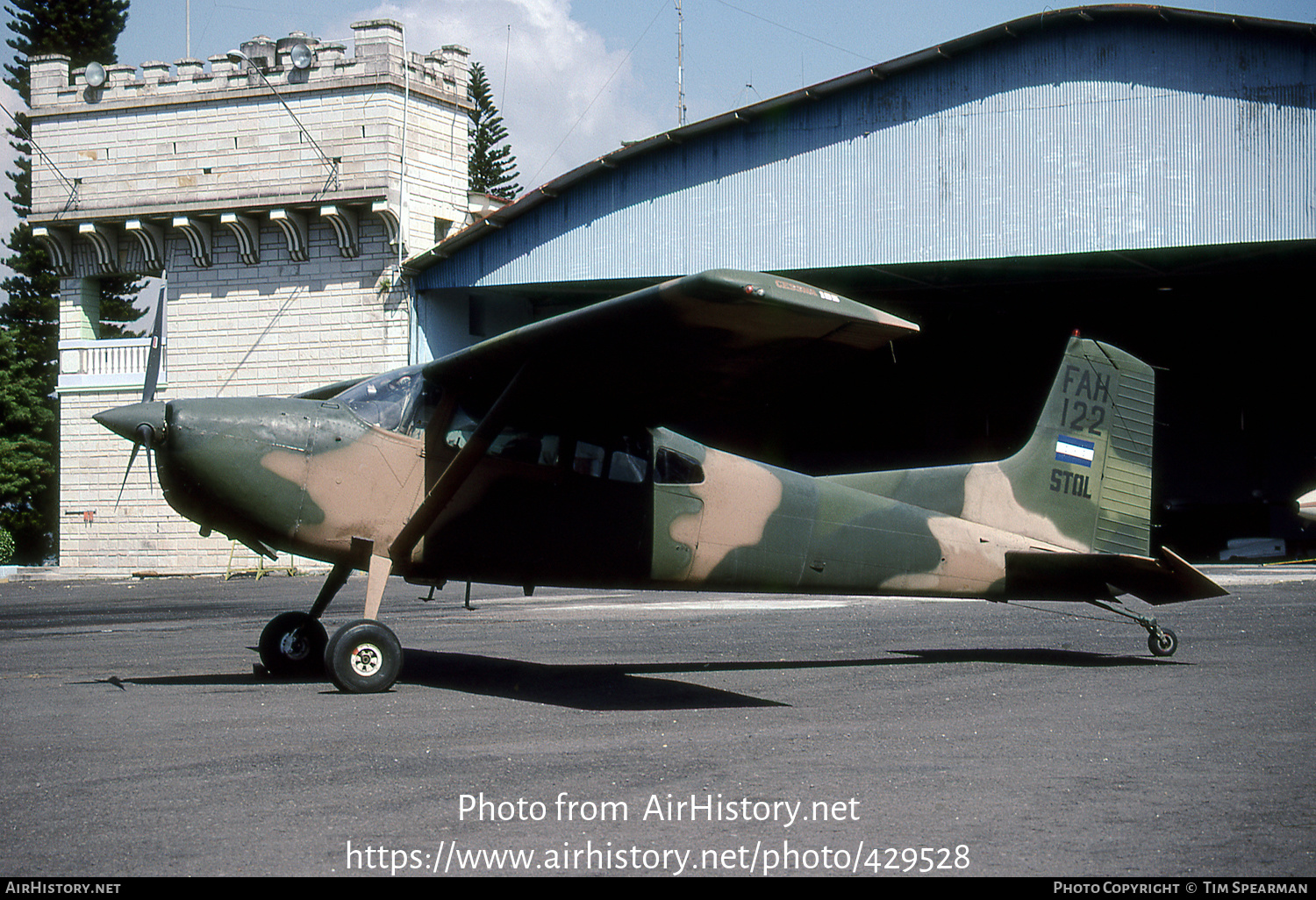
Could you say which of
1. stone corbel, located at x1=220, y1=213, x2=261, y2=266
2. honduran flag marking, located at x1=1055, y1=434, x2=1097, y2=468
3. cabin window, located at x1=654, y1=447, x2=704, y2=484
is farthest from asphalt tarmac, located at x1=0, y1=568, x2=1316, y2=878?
stone corbel, located at x1=220, y1=213, x2=261, y2=266

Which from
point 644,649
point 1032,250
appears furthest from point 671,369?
point 1032,250

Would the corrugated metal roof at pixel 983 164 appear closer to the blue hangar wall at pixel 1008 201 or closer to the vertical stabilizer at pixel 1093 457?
the blue hangar wall at pixel 1008 201

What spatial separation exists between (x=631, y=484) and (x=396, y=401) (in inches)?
79.8

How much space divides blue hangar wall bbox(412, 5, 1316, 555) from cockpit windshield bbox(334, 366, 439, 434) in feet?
31.5

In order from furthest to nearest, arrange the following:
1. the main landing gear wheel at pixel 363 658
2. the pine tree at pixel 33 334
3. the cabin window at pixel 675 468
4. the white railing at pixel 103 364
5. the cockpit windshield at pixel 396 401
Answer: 1. the pine tree at pixel 33 334
2. the white railing at pixel 103 364
3. the cabin window at pixel 675 468
4. the cockpit windshield at pixel 396 401
5. the main landing gear wheel at pixel 363 658

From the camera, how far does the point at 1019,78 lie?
2433cm

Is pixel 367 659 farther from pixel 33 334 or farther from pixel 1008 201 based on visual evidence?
pixel 33 334

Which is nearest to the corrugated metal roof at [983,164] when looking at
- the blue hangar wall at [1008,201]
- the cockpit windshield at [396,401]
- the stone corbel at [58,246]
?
the blue hangar wall at [1008,201]

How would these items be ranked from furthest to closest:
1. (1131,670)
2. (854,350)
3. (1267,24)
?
(1267,24) < (1131,670) < (854,350)

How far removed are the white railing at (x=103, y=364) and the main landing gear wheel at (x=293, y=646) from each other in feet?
80.5

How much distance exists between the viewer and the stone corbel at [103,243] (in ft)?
106

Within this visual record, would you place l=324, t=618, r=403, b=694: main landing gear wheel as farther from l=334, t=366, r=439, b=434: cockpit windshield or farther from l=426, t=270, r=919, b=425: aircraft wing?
l=426, t=270, r=919, b=425: aircraft wing

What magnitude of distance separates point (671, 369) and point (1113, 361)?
17.1 ft
